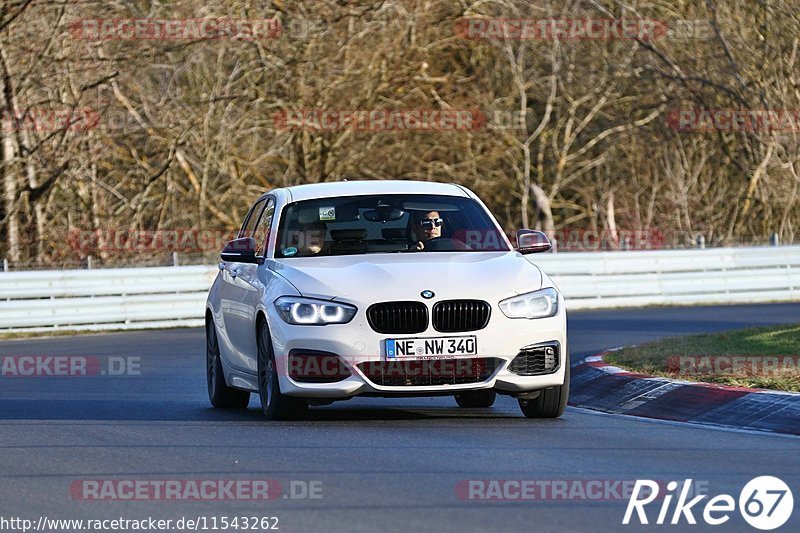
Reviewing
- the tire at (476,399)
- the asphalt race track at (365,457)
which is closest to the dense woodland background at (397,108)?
the tire at (476,399)

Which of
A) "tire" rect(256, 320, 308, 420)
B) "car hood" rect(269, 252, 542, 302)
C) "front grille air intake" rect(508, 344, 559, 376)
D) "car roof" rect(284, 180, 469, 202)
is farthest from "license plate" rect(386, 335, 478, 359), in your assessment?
"car roof" rect(284, 180, 469, 202)

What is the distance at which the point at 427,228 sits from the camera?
11.9 meters

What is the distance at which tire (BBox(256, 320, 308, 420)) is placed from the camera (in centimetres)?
1102

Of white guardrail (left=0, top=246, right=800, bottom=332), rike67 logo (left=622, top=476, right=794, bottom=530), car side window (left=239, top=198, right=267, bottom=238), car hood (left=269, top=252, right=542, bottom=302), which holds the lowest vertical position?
white guardrail (left=0, top=246, right=800, bottom=332)

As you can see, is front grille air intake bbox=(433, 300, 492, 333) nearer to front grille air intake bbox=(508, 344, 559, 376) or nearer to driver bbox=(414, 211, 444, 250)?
front grille air intake bbox=(508, 344, 559, 376)

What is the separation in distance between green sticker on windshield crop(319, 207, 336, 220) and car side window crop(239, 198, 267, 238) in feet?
3.96

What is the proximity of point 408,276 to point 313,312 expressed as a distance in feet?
2.20

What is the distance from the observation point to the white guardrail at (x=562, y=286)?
84.2ft

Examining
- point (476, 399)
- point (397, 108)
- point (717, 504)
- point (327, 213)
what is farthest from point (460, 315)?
point (397, 108)

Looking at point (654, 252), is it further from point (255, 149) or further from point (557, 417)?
point (557, 417)

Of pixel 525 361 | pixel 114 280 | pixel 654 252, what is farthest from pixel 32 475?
pixel 654 252

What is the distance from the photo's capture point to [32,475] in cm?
880

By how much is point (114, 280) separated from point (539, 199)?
627 inches

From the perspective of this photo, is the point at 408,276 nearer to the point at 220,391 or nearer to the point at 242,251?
the point at 242,251
